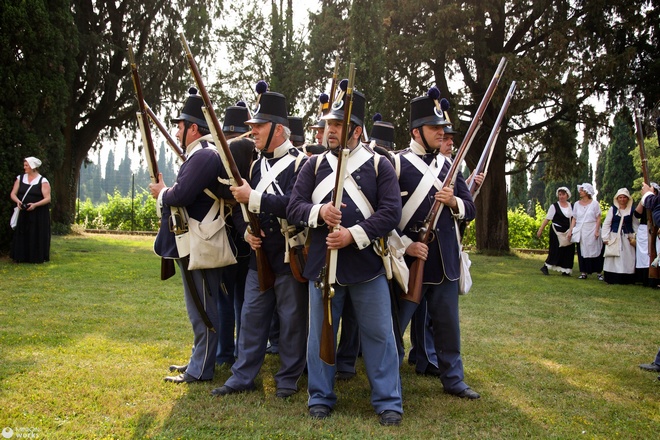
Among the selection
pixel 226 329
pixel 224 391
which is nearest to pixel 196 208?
pixel 226 329

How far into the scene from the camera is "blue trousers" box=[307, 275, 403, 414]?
438cm

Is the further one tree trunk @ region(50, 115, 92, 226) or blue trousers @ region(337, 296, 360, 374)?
tree trunk @ region(50, 115, 92, 226)

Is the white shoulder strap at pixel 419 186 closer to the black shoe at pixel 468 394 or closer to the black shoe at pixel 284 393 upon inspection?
the black shoe at pixel 468 394

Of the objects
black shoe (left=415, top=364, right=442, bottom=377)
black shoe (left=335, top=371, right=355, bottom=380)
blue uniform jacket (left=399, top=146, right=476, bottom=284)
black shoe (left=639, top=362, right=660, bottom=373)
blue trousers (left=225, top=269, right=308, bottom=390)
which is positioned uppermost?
blue uniform jacket (left=399, top=146, right=476, bottom=284)

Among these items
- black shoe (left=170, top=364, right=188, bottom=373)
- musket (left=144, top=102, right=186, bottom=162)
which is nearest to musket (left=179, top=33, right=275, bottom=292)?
black shoe (left=170, top=364, right=188, bottom=373)

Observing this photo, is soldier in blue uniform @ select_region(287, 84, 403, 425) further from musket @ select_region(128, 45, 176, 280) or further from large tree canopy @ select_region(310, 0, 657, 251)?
large tree canopy @ select_region(310, 0, 657, 251)

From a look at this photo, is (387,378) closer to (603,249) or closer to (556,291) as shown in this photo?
(556,291)

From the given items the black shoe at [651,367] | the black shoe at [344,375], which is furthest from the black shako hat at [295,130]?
the black shoe at [651,367]

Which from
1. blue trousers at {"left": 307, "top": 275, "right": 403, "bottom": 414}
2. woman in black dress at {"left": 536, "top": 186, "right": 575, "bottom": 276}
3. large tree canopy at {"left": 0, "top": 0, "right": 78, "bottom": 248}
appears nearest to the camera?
blue trousers at {"left": 307, "top": 275, "right": 403, "bottom": 414}

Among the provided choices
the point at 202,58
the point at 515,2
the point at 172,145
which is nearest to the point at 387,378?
the point at 172,145

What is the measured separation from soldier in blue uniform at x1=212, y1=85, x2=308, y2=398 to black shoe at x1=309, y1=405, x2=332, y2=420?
19.5 inches

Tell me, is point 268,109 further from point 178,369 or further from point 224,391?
point 178,369

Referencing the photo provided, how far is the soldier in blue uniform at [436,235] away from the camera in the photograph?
4.96 meters

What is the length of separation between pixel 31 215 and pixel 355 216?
9426 millimetres
